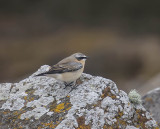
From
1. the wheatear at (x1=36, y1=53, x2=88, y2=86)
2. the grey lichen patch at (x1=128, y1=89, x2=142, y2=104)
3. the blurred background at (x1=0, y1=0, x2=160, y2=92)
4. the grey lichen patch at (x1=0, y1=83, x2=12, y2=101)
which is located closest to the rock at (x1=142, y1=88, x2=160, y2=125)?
the grey lichen patch at (x1=128, y1=89, x2=142, y2=104)

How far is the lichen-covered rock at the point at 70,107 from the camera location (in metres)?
7.24

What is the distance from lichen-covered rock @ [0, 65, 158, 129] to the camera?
7238 millimetres

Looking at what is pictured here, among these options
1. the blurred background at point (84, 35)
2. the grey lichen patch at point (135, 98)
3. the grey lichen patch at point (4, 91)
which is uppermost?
the blurred background at point (84, 35)

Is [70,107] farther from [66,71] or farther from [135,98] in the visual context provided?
[135,98]

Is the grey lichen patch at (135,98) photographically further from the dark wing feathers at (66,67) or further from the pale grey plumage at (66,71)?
the dark wing feathers at (66,67)

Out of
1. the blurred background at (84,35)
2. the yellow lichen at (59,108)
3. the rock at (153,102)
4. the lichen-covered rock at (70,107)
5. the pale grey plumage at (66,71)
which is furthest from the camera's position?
the blurred background at (84,35)

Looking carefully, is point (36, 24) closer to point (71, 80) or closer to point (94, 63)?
point (94, 63)

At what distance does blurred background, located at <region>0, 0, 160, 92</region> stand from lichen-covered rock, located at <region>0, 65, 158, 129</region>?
15.3 m

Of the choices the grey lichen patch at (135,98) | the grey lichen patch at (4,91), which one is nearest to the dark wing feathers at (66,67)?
the grey lichen patch at (4,91)

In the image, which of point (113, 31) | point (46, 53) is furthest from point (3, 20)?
point (113, 31)

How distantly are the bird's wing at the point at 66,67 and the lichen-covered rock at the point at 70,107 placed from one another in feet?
1.32

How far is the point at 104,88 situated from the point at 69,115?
1336 millimetres

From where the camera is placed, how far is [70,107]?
754cm

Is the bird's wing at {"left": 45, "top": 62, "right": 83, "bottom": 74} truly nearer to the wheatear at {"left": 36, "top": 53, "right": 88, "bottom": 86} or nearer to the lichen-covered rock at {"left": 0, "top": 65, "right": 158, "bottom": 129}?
the wheatear at {"left": 36, "top": 53, "right": 88, "bottom": 86}
